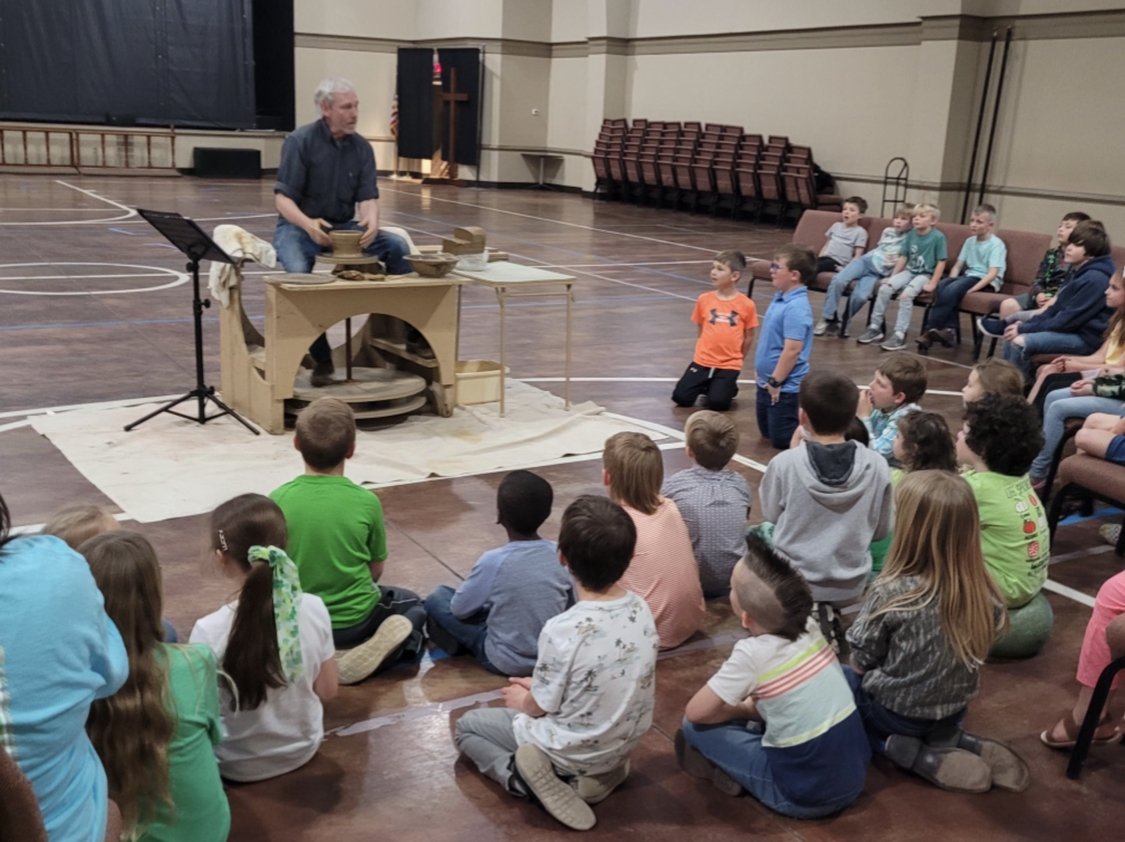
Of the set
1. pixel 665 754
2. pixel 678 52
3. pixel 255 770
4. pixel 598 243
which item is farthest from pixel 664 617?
pixel 678 52

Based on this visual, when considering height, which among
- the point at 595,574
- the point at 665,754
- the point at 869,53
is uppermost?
the point at 869,53

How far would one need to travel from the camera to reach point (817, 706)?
270 cm

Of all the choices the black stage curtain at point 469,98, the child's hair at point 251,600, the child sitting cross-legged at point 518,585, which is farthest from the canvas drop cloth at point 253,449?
the black stage curtain at point 469,98

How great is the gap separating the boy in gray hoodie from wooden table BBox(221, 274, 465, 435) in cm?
281

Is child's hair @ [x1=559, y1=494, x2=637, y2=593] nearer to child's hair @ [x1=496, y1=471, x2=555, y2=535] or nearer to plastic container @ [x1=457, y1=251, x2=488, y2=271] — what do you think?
child's hair @ [x1=496, y1=471, x2=555, y2=535]

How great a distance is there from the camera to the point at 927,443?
3.74 metres

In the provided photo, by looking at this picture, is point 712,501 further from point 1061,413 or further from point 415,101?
point 415,101

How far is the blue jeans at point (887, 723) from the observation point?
305cm

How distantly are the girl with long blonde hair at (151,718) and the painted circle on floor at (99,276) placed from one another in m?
8.22

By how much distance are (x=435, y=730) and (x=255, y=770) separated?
547 mm

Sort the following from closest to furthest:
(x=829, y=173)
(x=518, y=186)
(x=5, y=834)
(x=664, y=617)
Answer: (x=5, y=834) < (x=664, y=617) < (x=829, y=173) < (x=518, y=186)

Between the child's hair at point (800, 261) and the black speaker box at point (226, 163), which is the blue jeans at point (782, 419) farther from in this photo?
the black speaker box at point (226, 163)

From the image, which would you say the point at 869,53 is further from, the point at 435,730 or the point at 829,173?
the point at 435,730

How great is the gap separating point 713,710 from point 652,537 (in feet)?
2.77
